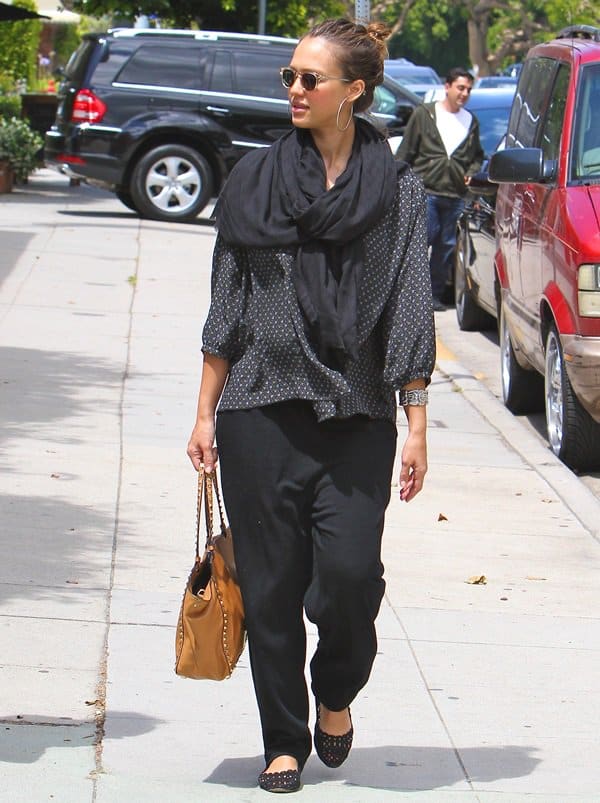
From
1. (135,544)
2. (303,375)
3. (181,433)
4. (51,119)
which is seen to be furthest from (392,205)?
(51,119)

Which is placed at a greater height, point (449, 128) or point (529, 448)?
point (449, 128)

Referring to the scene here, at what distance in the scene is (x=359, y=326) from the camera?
152 inches

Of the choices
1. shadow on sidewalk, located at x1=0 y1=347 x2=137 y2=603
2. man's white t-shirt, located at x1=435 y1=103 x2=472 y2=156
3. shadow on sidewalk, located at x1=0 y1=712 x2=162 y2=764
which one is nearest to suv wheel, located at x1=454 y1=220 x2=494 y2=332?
man's white t-shirt, located at x1=435 y1=103 x2=472 y2=156

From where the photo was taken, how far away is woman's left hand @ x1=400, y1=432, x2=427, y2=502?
393cm

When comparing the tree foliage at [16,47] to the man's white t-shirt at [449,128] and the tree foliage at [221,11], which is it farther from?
the man's white t-shirt at [449,128]

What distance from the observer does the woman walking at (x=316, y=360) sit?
12.5 ft

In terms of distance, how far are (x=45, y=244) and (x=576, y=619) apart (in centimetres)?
1044

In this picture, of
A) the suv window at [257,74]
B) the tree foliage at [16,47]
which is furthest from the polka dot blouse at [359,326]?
the tree foliage at [16,47]

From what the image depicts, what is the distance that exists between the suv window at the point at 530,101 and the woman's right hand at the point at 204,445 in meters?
5.74

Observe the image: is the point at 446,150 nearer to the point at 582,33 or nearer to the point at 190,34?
the point at 582,33

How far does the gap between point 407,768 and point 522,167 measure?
4.62m

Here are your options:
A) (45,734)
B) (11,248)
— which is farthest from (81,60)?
(45,734)

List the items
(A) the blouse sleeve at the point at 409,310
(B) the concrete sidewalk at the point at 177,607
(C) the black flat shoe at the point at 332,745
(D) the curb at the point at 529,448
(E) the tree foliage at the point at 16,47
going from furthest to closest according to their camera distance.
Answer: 1. (E) the tree foliage at the point at 16,47
2. (D) the curb at the point at 529,448
3. (B) the concrete sidewalk at the point at 177,607
4. (C) the black flat shoe at the point at 332,745
5. (A) the blouse sleeve at the point at 409,310

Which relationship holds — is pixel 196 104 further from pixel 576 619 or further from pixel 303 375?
pixel 303 375
